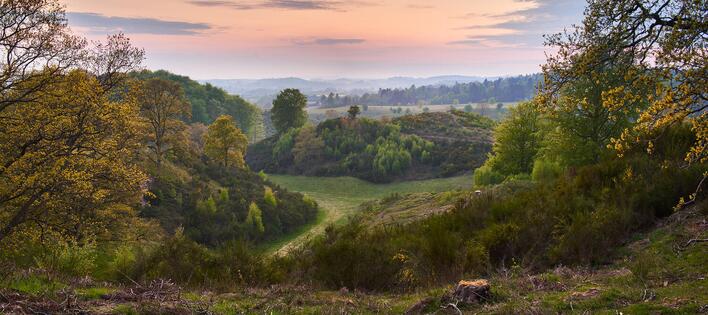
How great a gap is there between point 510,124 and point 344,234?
766 inches

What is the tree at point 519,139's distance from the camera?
2869 centimetres

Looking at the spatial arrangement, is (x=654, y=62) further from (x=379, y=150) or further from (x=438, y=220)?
(x=379, y=150)

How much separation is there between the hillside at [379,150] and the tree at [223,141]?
17.9 metres

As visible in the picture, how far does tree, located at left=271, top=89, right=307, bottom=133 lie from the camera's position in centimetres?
7431

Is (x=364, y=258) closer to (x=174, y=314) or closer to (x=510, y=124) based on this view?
(x=174, y=314)

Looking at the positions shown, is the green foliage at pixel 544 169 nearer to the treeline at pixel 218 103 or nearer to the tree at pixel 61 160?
the tree at pixel 61 160

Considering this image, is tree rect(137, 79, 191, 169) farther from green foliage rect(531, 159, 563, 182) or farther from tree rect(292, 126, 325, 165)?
tree rect(292, 126, 325, 165)

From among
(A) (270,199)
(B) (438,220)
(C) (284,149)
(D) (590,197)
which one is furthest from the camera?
(C) (284,149)

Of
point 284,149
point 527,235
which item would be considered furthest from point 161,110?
point 284,149

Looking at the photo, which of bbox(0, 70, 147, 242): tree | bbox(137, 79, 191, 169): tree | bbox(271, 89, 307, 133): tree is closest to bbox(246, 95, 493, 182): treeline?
bbox(271, 89, 307, 133): tree

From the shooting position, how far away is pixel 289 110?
75438 millimetres

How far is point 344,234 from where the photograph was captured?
13.0 meters

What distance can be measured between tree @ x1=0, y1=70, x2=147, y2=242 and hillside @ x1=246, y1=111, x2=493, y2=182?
40.1 metres

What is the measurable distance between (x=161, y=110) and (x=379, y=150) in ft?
103
